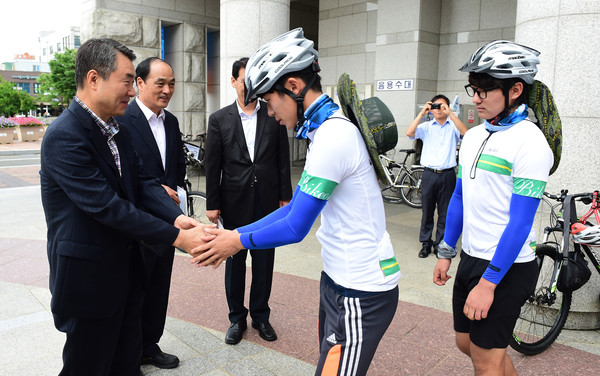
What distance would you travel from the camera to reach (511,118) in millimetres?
2377

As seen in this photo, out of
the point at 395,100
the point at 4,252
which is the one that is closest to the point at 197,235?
the point at 4,252

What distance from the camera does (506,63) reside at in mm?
2354

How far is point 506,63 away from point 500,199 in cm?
68

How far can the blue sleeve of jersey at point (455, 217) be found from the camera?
2.75 m

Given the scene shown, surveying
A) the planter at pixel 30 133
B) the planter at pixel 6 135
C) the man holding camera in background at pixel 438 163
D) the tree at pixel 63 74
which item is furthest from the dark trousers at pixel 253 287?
the tree at pixel 63 74

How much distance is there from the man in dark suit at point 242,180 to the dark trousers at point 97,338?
1.36 m

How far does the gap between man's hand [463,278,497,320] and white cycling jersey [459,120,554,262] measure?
0.69ft

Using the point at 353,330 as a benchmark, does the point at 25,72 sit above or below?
above

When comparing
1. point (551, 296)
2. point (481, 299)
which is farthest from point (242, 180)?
point (551, 296)

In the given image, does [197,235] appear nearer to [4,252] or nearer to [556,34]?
[556,34]

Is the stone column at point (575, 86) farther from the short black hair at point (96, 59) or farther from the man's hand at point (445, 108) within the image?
the short black hair at point (96, 59)

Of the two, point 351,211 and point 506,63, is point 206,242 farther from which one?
point 506,63

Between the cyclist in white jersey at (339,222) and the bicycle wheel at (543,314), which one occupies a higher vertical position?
the cyclist in white jersey at (339,222)

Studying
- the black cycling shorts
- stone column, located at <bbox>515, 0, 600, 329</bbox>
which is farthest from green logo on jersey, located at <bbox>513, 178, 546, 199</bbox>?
stone column, located at <bbox>515, 0, 600, 329</bbox>
